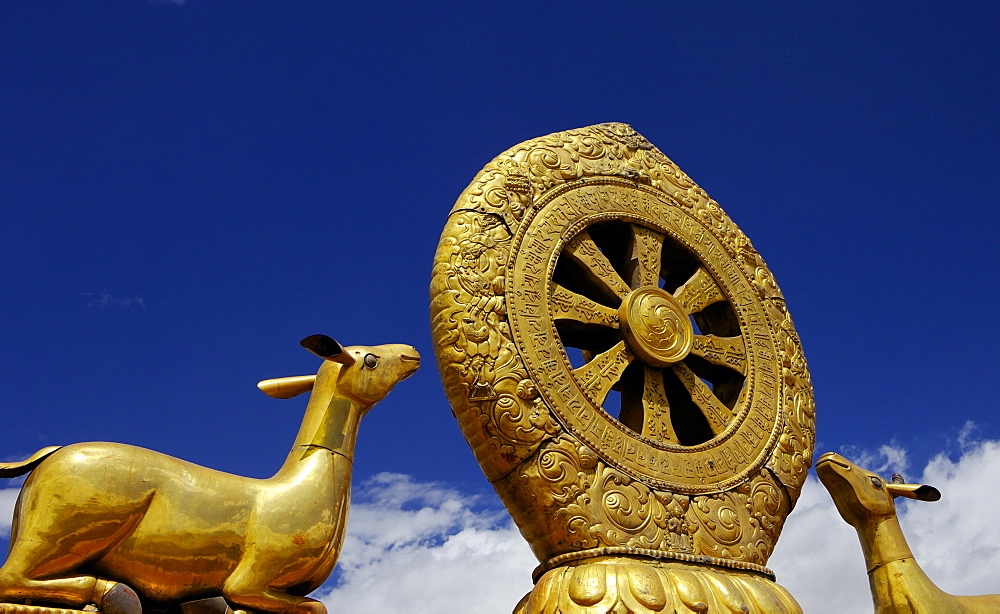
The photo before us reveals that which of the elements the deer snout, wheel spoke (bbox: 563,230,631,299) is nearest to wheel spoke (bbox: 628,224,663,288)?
wheel spoke (bbox: 563,230,631,299)

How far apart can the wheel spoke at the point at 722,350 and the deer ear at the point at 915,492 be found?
1.22m

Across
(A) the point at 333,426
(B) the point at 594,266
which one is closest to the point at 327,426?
(A) the point at 333,426

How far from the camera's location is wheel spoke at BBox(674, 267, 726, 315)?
662 cm

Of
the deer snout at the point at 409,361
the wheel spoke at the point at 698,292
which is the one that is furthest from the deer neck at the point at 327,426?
the wheel spoke at the point at 698,292

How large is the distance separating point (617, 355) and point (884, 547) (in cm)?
208

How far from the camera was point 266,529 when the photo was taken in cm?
393

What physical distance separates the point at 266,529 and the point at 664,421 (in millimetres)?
2844

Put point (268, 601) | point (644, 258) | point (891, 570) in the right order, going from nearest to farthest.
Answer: point (268, 601) < point (891, 570) < point (644, 258)

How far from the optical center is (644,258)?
21.4ft

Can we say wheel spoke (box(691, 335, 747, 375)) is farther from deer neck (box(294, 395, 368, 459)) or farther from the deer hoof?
the deer hoof

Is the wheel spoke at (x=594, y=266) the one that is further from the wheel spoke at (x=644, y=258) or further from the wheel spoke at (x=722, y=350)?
the wheel spoke at (x=722, y=350)

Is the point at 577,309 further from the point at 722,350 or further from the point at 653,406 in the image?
the point at 722,350

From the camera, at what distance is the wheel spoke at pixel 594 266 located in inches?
241

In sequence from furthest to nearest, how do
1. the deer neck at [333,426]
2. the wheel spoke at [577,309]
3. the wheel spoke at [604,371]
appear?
1. the wheel spoke at [577,309]
2. the wheel spoke at [604,371]
3. the deer neck at [333,426]
